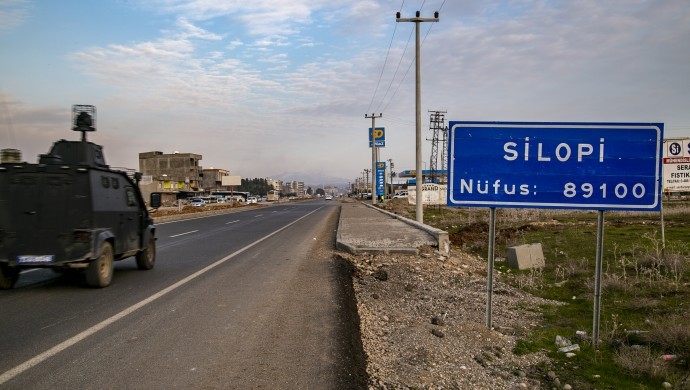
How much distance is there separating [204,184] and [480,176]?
6487 inches

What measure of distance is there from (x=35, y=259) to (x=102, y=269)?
1.03 meters

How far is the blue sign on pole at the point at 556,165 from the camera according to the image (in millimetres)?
6059

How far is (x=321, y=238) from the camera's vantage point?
19.5 m

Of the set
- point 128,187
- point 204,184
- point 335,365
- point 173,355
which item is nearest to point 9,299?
point 128,187

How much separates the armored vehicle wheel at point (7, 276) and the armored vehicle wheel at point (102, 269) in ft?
4.22

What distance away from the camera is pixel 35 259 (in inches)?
326

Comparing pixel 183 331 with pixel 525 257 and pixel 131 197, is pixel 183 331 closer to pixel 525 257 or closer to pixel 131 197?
pixel 131 197

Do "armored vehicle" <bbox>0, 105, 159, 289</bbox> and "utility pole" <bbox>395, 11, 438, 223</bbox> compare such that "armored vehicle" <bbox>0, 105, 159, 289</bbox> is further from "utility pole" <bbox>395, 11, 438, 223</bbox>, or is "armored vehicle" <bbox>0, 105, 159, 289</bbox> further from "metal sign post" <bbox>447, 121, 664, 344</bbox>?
"utility pole" <bbox>395, 11, 438, 223</bbox>

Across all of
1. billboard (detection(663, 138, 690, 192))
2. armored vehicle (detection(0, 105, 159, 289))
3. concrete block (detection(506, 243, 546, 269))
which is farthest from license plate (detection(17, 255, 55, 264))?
billboard (detection(663, 138, 690, 192))

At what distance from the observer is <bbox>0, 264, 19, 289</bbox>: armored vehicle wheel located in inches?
336

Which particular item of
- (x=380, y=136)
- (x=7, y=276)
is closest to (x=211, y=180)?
(x=380, y=136)

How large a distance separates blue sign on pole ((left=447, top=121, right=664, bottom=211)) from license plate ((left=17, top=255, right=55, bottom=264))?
6574 millimetres

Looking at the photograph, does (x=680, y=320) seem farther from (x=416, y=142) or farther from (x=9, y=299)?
(x=416, y=142)

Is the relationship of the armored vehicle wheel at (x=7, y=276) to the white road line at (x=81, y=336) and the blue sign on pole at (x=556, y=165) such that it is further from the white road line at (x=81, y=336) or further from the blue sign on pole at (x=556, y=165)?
the blue sign on pole at (x=556, y=165)
